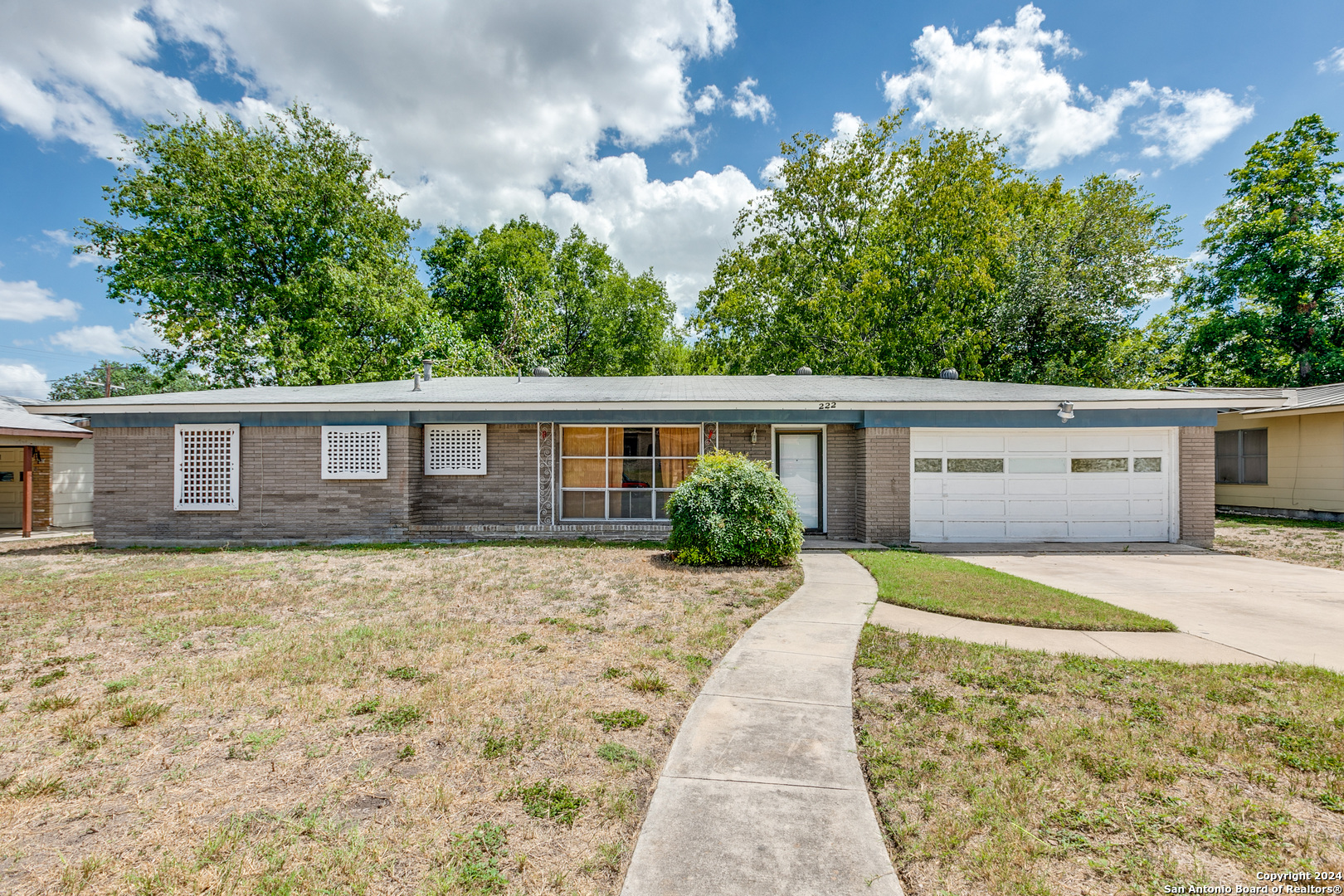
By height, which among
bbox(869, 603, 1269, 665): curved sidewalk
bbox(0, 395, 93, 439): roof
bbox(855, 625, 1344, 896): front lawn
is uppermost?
bbox(0, 395, 93, 439): roof

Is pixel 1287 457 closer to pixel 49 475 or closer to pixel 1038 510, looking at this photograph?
pixel 1038 510

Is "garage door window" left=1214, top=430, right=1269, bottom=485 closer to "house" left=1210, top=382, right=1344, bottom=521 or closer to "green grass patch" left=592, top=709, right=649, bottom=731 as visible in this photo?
"house" left=1210, top=382, right=1344, bottom=521

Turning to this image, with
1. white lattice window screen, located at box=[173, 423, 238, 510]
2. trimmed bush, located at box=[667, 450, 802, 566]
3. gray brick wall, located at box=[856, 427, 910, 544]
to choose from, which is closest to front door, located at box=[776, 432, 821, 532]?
gray brick wall, located at box=[856, 427, 910, 544]

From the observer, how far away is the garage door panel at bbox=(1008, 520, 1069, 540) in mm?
11531

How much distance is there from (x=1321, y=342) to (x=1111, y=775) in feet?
94.6

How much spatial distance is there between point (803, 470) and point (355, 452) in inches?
374

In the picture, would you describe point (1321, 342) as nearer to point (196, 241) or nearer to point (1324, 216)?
point (1324, 216)

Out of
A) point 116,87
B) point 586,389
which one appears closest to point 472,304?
point 116,87

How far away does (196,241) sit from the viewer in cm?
2327

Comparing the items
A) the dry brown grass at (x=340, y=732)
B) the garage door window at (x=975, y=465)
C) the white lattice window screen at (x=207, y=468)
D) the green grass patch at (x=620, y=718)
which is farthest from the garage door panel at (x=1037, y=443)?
the white lattice window screen at (x=207, y=468)

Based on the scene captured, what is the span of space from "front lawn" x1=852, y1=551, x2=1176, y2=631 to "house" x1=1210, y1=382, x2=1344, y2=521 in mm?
10865

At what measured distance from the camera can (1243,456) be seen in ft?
55.4

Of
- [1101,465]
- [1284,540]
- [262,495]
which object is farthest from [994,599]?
[262,495]

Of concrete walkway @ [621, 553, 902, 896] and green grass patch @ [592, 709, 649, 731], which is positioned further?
green grass patch @ [592, 709, 649, 731]
